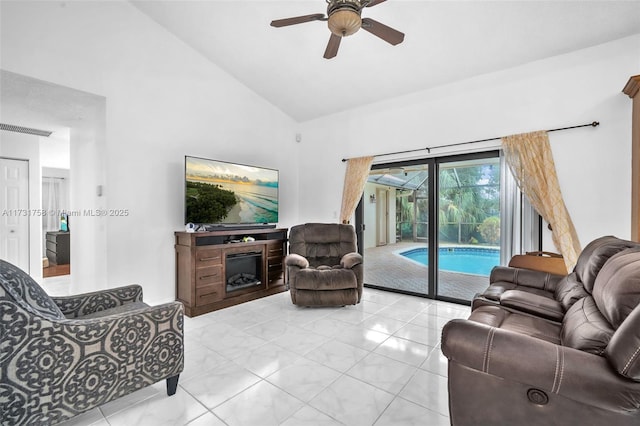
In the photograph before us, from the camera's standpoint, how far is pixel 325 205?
4887 mm

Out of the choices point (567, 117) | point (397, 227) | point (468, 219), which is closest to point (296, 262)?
point (397, 227)

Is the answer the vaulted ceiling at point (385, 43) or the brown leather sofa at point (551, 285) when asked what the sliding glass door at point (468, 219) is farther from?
the vaulted ceiling at point (385, 43)

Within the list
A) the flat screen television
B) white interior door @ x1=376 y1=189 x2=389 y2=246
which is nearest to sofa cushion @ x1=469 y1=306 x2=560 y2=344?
white interior door @ x1=376 y1=189 x2=389 y2=246

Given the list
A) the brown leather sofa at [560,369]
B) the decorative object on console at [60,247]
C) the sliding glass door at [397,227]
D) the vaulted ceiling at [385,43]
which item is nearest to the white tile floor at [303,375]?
the brown leather sofa at [560,369]

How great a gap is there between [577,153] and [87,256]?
5.70 m

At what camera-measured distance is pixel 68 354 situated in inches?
57.0

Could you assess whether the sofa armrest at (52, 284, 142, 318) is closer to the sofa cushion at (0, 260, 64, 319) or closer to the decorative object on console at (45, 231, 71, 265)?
the sofa cushion at (0, 260, 64, 319)

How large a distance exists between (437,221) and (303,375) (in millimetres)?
2697

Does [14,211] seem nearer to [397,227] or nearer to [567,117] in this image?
[397,227]

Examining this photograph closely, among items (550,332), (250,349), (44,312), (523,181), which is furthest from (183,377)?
(523,181)

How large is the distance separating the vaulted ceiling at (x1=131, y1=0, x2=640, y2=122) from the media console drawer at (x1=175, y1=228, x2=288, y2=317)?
2.20 metres

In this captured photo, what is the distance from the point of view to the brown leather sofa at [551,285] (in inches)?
73.6

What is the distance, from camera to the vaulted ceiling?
8.55 ft

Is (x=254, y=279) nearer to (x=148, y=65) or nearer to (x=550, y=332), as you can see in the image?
(x=148, y=65)
